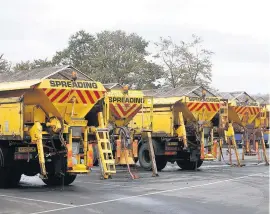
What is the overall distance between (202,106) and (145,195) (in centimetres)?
773

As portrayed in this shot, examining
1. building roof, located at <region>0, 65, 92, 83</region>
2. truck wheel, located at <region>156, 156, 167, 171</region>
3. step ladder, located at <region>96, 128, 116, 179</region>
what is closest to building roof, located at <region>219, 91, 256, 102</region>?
truck wheel, located at <region>156, 156, 167, 171</region>

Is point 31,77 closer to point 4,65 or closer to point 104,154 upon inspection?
point 104,154

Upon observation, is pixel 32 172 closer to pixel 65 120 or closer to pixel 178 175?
pixel 65 120

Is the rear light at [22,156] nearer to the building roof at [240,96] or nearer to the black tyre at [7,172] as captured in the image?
the black tyre at [7,172]

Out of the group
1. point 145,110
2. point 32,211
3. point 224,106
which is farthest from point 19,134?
point 224,106

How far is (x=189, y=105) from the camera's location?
57.2 ft

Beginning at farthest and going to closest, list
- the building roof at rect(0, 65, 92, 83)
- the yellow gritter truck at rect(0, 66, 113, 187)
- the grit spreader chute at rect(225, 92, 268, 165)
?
the grit spreader chute at rect(225, 92, 268, 165), the building roof at rect(0, 65, 92, 83), the yellow gritter truck at rect(0, 66, 113, 187)

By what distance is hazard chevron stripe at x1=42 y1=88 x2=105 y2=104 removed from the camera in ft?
37.5

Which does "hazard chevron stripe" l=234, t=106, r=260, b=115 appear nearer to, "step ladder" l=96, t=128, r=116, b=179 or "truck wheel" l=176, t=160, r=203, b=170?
"truck wheel" l=176, t=160, r=203, b=170

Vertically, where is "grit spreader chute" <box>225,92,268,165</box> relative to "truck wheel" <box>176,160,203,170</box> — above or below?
above

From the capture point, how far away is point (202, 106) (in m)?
17.8

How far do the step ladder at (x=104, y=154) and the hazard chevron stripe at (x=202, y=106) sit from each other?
5.80m

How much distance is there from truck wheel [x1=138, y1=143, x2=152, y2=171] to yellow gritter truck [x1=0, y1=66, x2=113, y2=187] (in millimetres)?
5360

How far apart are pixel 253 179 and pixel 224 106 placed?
508 cm
